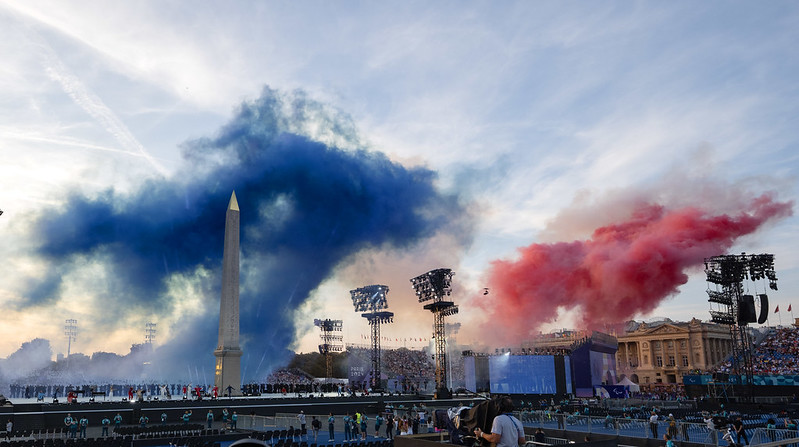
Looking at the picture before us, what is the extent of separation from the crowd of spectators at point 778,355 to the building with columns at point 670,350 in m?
18.4

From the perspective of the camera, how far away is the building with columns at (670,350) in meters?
111

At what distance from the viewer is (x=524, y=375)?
65500mm

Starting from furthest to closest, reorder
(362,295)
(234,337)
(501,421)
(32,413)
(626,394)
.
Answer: (362,295)
(626,394)
(234,337)
(32,413)
(501,421)

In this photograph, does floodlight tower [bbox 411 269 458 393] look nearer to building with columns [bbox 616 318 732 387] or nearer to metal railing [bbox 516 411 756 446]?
metal railing [bbox 516 411 756 446]

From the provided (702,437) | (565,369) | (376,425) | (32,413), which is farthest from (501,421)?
(565,369)

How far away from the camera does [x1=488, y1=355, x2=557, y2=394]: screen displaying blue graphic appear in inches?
2559

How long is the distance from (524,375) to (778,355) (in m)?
41.3

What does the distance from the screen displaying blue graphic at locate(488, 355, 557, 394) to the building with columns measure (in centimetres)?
4966

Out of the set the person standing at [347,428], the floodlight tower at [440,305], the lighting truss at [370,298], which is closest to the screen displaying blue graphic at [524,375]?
the floodlight tower at [440,305]

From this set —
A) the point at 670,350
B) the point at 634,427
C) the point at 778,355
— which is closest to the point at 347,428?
the point at 634,427

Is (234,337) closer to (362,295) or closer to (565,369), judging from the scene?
(362,295)

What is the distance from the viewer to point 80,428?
31.5 metres

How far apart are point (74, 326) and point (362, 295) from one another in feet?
327

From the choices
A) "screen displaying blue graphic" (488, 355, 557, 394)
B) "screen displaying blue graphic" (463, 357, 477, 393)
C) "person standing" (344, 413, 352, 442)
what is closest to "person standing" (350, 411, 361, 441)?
"person standing" (344, 413, 352, 442)
